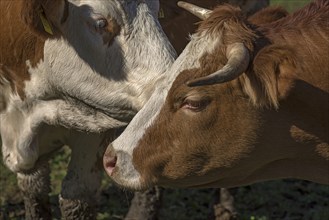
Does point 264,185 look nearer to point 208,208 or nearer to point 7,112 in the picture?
point 208,208

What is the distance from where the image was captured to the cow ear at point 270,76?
361 cm

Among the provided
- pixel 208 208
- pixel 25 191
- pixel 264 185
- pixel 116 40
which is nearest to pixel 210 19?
pixel 116 40

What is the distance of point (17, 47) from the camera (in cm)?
518

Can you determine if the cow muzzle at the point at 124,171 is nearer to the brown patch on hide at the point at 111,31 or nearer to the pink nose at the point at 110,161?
the pink nose at the point at 110,161

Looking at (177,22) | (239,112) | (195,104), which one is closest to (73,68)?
(177,22)

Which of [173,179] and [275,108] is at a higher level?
[275,108]

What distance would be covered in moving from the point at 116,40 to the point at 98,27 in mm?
134

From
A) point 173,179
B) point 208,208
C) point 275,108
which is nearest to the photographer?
point 275,108

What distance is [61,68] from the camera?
5.07m

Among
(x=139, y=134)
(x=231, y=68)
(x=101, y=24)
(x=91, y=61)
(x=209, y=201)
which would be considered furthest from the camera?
(x=209, y=201)

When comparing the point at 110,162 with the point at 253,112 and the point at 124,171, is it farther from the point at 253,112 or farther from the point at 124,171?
the point at 253,112

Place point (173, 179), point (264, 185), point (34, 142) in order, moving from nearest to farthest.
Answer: point (173, 179)
point (34, 142)
point (264, 185)

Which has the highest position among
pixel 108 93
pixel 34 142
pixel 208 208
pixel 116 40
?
pixel 116 40

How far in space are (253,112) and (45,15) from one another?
1578 mm
